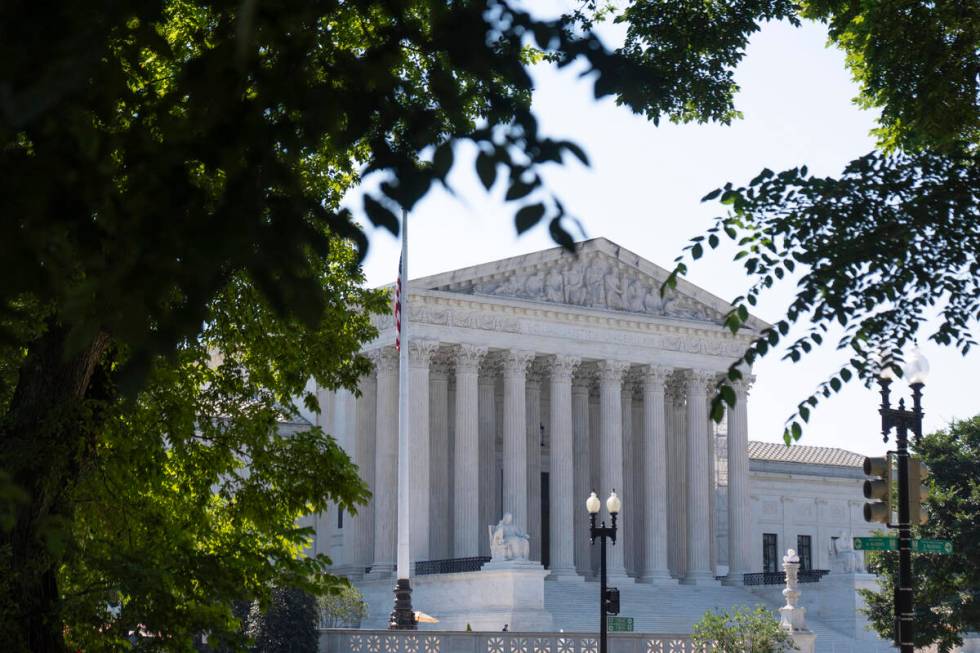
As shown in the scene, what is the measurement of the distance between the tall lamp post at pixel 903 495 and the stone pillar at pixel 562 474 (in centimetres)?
4441

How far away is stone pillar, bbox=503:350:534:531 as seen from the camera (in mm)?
63062

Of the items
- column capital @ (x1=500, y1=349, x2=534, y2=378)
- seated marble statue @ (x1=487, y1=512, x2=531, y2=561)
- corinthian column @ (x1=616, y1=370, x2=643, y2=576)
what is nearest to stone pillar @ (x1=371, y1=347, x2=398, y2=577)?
column capital @ (x1=500, y1=349, x2=534, y2=378)

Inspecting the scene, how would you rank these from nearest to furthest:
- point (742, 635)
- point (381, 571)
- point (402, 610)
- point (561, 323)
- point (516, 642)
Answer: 1. point (742, 635)
2. point (516, 642)
3. point (402, 610)
4. point (381, 571)
5. point (561, 323)

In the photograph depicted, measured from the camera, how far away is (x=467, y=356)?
6262 centimetres

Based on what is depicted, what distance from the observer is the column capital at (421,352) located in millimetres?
61188

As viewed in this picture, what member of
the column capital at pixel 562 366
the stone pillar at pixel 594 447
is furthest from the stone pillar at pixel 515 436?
the stone pillar at pixel 594 447

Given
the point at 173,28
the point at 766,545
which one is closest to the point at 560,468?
the point at 766,545

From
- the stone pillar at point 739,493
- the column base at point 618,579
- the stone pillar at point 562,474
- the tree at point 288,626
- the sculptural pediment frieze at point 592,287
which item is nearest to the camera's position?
the tree at point 288,626

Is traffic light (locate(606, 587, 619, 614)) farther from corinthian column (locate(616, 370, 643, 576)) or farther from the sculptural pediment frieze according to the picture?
corinthian column (locate(616, 370, 643, 576))

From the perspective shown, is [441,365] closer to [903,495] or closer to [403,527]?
[403,527]

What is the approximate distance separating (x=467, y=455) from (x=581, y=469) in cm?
917

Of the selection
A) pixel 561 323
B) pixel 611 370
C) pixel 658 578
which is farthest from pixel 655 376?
pixel 658 578

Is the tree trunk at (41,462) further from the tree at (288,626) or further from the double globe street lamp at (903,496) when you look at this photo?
the tree at (288,626)

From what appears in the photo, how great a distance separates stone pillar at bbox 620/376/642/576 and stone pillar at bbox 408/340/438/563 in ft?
34.1
